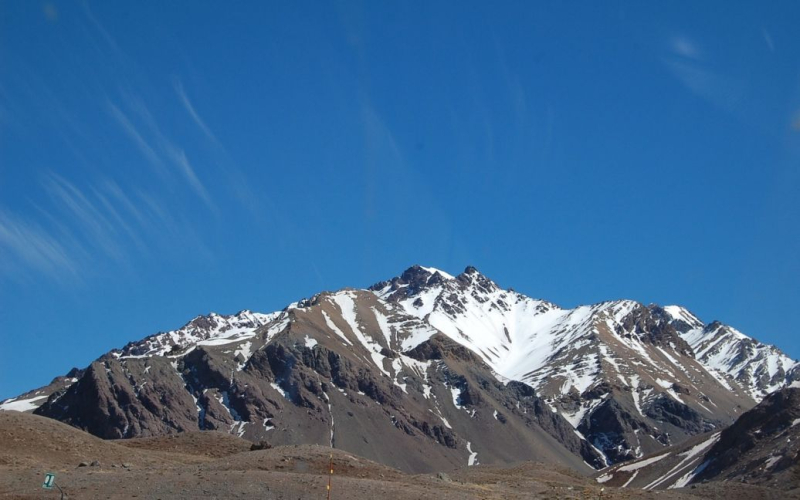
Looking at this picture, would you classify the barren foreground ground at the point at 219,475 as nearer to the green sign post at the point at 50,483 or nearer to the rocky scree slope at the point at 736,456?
the green sign post at the point at 50,483

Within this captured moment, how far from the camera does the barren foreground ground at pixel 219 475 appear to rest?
5684 centimetres

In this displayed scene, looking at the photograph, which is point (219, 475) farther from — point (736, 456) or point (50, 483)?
point (736, 456)

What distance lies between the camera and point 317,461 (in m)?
69.6

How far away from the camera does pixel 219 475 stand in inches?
2392

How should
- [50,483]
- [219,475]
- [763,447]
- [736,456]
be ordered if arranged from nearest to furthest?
[50,483], [219,475], [763,447], [736,456]

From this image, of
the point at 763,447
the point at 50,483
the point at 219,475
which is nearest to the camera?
the point at 50,483

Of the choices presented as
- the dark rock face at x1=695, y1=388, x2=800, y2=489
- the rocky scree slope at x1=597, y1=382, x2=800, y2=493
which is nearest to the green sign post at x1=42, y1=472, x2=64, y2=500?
the dark rock face at x1=695, y1=388, x2=800, y2=489

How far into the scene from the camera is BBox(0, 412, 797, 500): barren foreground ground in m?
56.8

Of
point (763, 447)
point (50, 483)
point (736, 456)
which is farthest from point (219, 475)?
point (736, 456)

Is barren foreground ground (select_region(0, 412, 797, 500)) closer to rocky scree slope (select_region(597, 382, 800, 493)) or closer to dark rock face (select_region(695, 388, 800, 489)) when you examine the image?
dark rock face (select_region(695, 388, 800, 489))

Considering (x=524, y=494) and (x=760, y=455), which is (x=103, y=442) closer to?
(x=524, y=494)

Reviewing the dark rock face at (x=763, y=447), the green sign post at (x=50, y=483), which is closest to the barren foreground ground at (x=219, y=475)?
the green sign post at (x=50, y=483)

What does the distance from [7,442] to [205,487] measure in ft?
78.5

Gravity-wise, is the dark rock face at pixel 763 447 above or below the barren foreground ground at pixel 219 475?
above
